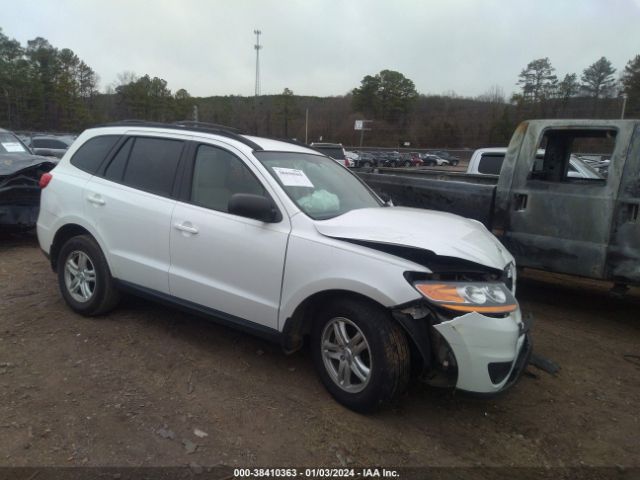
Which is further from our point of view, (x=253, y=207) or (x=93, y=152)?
(x=93, y=152)

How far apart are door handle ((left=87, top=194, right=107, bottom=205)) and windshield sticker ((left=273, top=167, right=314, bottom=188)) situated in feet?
5.57

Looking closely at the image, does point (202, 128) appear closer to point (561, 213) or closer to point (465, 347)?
point (465, 347)

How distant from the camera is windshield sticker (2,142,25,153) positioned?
25.5ft

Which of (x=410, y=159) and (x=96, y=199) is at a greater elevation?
(x=410, y=159)

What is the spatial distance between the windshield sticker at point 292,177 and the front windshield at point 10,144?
6.49 metres

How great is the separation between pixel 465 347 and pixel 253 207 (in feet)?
5.07

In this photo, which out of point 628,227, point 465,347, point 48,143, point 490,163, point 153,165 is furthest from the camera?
point 48,143

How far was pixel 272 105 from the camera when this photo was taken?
79.7 metres

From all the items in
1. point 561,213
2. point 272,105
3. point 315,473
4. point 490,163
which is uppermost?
point 272,105

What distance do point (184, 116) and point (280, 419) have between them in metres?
61.9

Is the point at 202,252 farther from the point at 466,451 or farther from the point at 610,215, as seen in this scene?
the point at 610,215

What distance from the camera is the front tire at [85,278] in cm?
414

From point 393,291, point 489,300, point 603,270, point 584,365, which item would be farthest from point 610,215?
point 393,291

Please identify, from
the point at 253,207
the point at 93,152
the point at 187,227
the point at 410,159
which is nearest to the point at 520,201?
the point at 253,207
